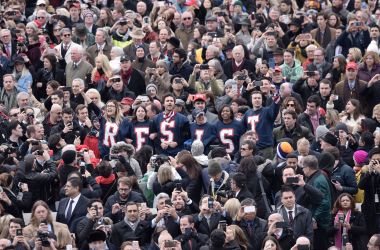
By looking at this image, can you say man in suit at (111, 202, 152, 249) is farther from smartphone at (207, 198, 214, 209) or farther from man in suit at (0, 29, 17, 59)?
man in suit at (0, 29, 17, 59)

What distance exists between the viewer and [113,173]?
25078 mm

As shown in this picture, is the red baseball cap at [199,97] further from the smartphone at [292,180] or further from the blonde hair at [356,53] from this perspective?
the smartphone at [292,180]

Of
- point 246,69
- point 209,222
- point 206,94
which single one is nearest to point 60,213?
point 209,222

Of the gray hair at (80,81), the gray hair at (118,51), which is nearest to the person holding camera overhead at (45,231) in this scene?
the gray hair at (80,81)

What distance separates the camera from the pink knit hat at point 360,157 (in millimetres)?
25641

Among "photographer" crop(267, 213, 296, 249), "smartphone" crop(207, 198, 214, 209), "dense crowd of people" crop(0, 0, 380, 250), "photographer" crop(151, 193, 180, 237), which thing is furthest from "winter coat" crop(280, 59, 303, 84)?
"photographer" crop(267, 213, 296, 249)

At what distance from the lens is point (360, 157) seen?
84.3 feet

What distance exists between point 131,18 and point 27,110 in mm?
5204

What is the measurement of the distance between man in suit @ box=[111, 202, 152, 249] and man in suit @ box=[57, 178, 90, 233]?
2.31ft

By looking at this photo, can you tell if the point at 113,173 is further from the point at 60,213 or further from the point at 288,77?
the point at 288,77

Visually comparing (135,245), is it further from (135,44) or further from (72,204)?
(135,44)

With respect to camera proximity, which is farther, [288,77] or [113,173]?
[288,77]

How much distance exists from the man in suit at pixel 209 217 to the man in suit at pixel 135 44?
7684 millimetres

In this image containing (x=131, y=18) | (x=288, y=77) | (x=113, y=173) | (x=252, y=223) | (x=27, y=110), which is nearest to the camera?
(x=252, y=223)
